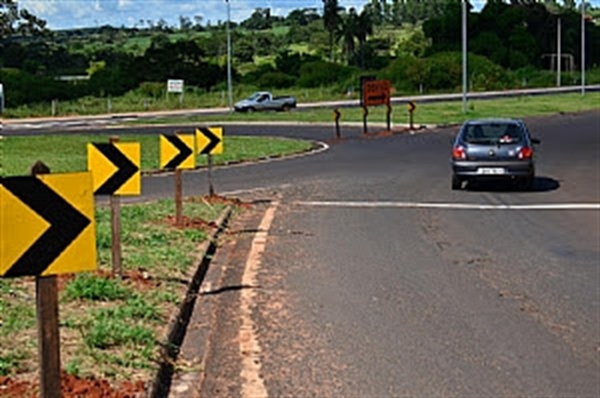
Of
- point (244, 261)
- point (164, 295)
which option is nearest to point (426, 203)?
point (244, 261)

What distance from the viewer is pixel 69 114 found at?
229ft

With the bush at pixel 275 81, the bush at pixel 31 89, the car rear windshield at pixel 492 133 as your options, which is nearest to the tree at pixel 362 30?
the bush at pixel 275 81

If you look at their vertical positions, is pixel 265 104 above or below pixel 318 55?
below

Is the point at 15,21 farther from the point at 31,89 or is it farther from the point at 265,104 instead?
the point at 31,89

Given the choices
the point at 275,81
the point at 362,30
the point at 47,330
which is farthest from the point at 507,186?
the point at 362,30

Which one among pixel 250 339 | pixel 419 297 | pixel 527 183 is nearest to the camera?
pixel 250 339

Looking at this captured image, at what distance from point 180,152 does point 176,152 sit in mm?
51

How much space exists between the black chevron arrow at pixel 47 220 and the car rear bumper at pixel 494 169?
48.8ft

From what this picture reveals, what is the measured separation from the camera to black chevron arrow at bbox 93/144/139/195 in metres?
10.0

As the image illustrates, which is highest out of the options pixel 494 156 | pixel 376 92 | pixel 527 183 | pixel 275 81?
pixel 275 81

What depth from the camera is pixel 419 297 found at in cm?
977

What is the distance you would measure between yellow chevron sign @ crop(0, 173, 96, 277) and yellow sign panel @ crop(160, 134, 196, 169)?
794 centimetres

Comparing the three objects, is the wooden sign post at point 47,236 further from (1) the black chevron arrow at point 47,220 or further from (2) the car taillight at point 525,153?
(2) the car taillight at point 525,153

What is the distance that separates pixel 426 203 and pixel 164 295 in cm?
918
